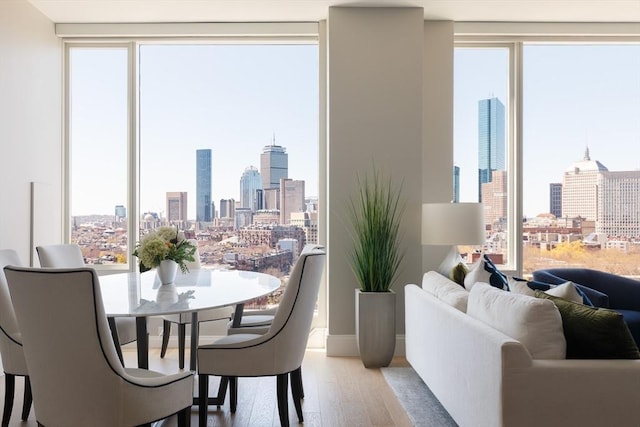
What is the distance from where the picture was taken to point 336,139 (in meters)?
4.42

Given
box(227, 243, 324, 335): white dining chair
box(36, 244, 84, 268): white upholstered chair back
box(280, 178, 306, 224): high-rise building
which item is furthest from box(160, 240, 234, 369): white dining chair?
box(280, 178, 306, 224): high-rise building

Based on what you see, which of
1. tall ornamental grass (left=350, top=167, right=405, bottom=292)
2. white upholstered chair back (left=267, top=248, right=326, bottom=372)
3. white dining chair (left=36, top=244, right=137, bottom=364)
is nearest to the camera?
white upholstered chair back (left=267, top=248, right=326, bottom=372)

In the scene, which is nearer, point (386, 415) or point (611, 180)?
point (386, 415)

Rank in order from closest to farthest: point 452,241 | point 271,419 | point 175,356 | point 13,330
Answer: point 13,330, point 271,419, point 452,241, point 175,356

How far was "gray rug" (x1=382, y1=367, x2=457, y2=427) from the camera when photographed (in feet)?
9.63

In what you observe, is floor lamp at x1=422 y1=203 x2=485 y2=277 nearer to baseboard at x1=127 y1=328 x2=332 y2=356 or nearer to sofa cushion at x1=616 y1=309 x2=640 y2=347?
sofa cushion at x1=616 y1=309 x2=640 y2=347

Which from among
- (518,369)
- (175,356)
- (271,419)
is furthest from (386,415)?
(175,356)

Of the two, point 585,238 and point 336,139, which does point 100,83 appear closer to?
point 336,139

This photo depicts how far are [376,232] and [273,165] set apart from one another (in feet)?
4.54

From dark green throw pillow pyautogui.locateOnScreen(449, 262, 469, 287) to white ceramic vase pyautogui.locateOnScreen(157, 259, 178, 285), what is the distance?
177 centimetres

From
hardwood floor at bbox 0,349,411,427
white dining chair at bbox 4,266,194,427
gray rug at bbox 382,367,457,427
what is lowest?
hardwood floor at bbox 0,349,411,427

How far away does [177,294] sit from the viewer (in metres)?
2.66

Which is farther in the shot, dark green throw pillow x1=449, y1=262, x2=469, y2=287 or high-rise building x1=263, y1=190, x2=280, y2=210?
high-rise building x1=263, y1=190, x2=280, y2=210

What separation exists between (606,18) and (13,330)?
5.14 m
